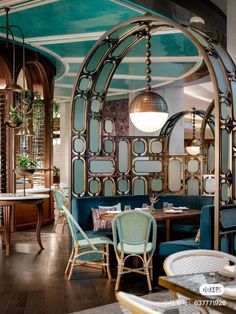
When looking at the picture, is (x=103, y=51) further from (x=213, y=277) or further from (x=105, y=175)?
(x=213, y=277)

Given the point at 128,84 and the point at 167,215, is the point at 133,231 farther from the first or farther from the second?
the point at 128,84

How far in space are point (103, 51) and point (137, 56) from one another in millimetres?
2914

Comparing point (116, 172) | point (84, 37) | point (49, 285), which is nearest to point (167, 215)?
point (116, 172)

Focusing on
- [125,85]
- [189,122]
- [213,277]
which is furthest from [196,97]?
[213,277]

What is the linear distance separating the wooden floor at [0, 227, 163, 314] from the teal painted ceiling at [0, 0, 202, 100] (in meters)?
3.39

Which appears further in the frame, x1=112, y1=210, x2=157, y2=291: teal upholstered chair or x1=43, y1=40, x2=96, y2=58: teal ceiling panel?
x1=43, y1=40, x2=96, y2=58: teal ceiling panel

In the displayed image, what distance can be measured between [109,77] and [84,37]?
133cm

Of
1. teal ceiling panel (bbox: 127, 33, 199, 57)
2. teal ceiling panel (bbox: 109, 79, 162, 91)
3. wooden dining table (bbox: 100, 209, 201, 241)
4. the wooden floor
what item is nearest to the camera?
the wooden floor

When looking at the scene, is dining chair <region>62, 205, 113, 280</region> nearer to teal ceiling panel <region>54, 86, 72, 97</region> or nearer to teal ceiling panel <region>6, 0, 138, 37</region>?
teal ceiling panel <region>6, 0, 138, 37</region>

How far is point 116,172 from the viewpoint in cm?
703

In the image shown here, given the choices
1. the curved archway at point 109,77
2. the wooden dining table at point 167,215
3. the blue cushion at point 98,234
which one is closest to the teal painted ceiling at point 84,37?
the curved archway at point 109,77

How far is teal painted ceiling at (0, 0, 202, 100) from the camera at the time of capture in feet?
21.0

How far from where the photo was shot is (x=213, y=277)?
2.47 meters

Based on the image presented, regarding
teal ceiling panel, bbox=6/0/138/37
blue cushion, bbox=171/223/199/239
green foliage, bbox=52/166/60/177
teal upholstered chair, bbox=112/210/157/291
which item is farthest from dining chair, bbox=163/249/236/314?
green foliage, bbox=52/166/60/177
